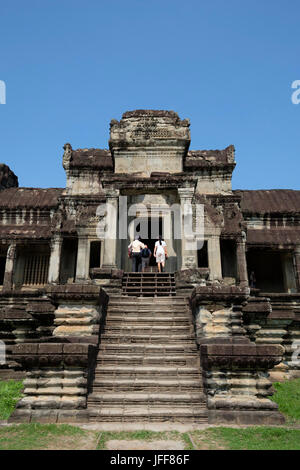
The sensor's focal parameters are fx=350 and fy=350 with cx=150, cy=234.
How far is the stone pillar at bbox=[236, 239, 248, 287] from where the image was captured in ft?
52.0

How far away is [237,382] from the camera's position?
16.6 ft

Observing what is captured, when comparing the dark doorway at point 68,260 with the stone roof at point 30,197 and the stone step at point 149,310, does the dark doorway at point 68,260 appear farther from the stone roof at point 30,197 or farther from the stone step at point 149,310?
the stone step at point 149,310

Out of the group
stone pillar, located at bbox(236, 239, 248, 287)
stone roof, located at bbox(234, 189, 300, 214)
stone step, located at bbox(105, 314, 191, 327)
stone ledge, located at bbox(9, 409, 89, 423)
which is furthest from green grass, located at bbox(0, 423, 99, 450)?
stone roof, located at bbox(234, 189, 300, 214)

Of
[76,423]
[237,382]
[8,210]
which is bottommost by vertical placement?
[76,423]

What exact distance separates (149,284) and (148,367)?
14.2ft

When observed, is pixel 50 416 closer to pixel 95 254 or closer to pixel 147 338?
pixel 147 338

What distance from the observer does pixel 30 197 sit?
19.6 metres

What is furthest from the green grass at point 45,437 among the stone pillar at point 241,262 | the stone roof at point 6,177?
the stone roof at point 6,177

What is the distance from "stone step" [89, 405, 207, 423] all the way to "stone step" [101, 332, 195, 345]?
5.04ft

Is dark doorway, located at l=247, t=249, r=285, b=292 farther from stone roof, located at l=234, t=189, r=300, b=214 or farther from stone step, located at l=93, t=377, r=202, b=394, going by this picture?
stone step, located at l=93, t=377, r=202, b=394

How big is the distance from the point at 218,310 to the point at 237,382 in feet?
3.86

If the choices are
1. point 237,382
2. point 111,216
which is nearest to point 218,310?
point 237,382
